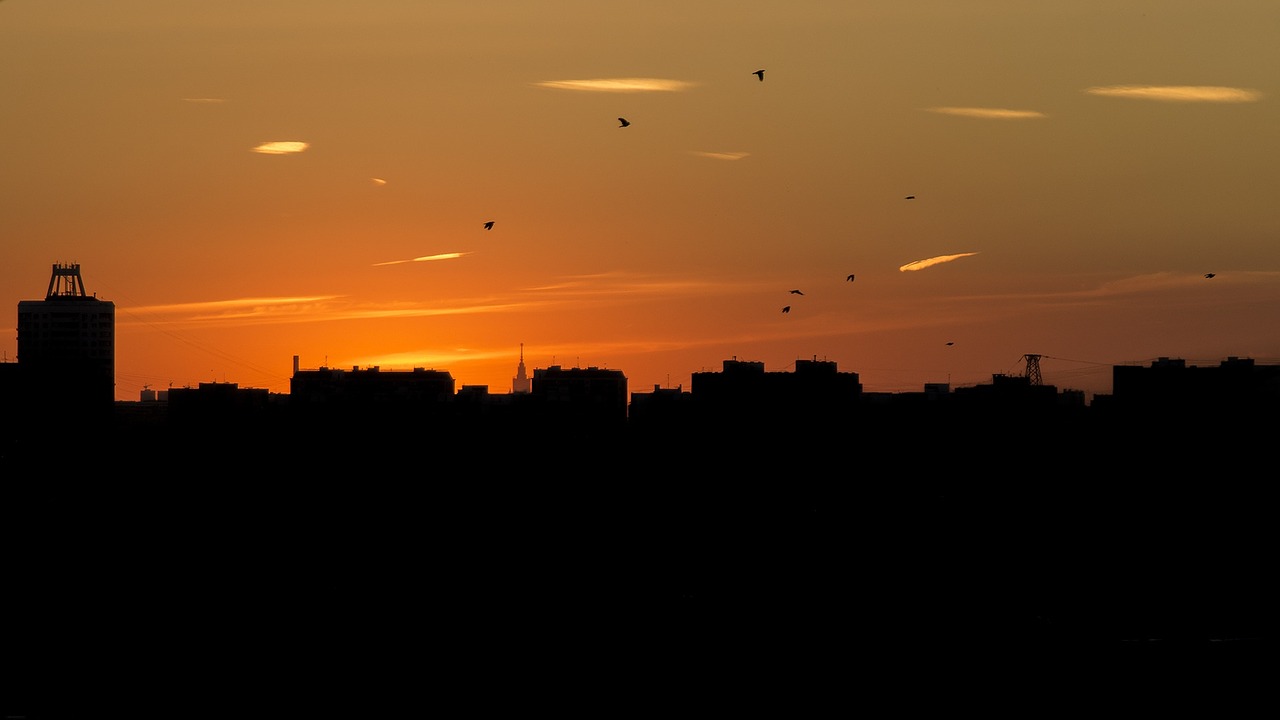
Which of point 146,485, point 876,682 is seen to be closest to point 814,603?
point 876,682

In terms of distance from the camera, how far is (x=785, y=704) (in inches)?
2208

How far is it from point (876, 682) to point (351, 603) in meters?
53.1

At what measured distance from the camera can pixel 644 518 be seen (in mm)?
173500

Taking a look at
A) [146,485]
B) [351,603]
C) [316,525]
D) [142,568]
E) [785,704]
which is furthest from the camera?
[146,485]

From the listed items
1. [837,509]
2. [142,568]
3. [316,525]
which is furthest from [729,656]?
[837,509]

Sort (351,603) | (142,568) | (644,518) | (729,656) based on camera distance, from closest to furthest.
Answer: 1. (729,656)
2. (351,603)
3. (142,568)
4. (644,518)

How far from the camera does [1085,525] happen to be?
165250 mm

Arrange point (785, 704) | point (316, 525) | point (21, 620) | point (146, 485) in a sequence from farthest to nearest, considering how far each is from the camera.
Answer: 1. point (146, 485)
2. point (316, 525)
3. point (21, 620)
4. point (785, 704)

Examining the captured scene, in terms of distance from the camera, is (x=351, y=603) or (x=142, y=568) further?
(x=142, y=568)

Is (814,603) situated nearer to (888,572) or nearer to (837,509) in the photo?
(888,572)

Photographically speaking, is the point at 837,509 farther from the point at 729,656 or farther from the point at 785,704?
the point at 785,704

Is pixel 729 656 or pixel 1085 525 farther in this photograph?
pixel 1085 525

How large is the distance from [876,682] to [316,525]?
107 metres

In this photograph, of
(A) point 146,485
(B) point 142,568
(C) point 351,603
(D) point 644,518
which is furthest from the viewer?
(A) point 146,485
